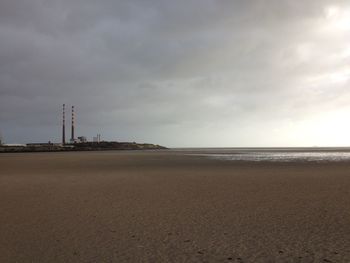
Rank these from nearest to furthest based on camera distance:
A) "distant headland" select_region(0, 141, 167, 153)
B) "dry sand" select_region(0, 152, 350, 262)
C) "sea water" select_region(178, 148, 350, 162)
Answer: "dry sand" select_region(0, 152, 350, 262) < "sea water" select_region(178, 148, 350, 162) < "distant headland" select_region(0, 141, 167, 153)

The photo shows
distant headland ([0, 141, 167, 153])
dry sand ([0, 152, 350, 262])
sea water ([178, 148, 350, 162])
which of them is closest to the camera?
dry sand ([0, 152, 350, 262])

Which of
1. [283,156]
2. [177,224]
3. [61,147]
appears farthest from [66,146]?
[177,224]

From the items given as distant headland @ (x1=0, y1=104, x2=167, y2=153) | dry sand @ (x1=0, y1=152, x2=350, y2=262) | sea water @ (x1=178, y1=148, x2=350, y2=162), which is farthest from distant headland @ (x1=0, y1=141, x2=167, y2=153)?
dry sand @ (x1=0, y1=152, x2=350, y2=262)

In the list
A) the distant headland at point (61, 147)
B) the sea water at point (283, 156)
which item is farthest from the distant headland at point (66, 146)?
the sea water at point (283, 156)

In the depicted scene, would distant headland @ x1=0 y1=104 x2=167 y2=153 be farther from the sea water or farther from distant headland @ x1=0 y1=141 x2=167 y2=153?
the sea water

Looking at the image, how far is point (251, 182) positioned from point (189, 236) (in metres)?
12.5

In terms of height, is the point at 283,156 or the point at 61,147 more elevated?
the point at 61,147

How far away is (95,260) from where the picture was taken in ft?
25.5

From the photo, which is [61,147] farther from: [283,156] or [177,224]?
[177,224]

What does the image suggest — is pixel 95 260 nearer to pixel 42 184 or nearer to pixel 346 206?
pixel 346 206

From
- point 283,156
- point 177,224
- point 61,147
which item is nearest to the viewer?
point 177,224

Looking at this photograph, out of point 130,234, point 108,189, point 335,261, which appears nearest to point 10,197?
point 108,189

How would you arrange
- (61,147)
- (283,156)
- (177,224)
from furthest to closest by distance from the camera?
1. (61,147)
2. (283,156)
3. (177,224)

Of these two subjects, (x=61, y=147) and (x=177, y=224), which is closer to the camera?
(x=177, y=224)
